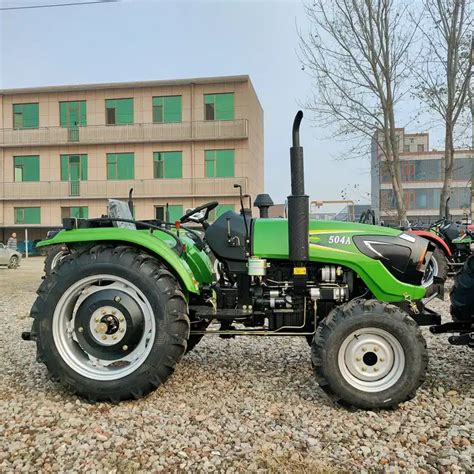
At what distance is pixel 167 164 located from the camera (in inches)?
1021

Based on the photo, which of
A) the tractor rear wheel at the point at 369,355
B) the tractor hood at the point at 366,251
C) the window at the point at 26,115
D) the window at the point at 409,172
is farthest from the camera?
the window at the point at 409,172

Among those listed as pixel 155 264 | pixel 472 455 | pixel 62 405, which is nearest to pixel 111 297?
pixel 155 264

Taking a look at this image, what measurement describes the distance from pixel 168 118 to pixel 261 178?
748cm

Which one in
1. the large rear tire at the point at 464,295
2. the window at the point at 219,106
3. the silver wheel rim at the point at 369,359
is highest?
the window at the point at 219,106

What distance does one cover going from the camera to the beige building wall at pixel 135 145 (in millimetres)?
25172

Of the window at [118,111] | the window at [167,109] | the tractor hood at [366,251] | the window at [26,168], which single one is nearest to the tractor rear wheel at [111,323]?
the tractor hood at [366,251]

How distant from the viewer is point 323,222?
348cm

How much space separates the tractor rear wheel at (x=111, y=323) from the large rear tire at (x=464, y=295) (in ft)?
7.51

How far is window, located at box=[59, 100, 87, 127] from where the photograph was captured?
26.4 m

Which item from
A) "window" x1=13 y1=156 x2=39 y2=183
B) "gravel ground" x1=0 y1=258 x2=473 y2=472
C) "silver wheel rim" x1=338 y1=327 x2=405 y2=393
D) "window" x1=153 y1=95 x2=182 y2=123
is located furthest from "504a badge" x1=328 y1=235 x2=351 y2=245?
"window" x1=13 y1=156 x2=39 y2=183

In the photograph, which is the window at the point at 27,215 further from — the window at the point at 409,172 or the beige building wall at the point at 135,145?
the window at the point at 409,172

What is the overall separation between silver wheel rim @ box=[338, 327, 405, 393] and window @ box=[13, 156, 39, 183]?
90.0ft

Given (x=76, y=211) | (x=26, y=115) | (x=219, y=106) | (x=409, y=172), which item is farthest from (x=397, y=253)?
(x=409, y=172)

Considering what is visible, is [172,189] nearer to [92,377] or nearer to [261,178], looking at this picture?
[261,178]
